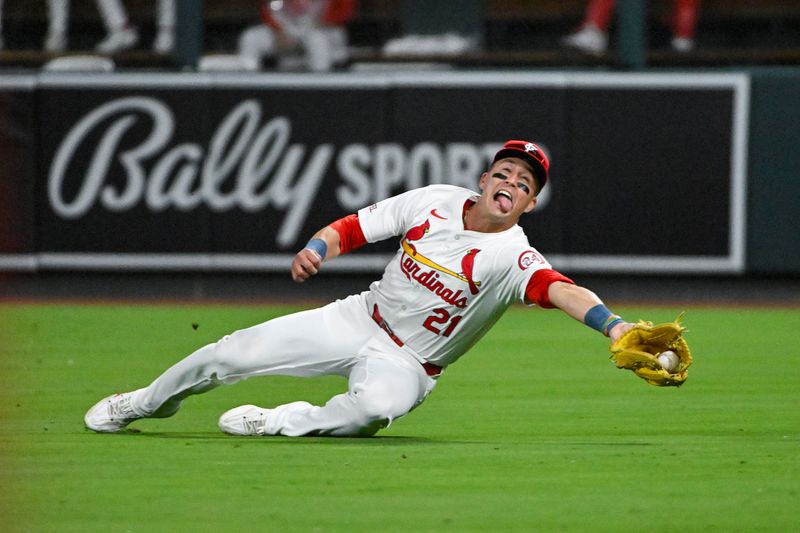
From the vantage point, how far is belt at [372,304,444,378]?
6750 mm

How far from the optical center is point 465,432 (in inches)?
283

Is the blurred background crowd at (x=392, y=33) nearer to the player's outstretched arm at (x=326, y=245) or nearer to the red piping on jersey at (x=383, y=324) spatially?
the player's outstretched arm at (x=326, y=245)

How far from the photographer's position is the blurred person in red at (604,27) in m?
14.0

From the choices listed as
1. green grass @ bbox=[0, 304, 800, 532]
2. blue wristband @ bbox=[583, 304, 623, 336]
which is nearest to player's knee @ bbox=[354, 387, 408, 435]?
green grass @ bbox=[0, 304, 800, 532]

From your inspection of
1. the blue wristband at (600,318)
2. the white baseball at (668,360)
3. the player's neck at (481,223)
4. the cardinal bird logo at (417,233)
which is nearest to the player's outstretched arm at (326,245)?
the cardinal bird logo at (417,233)

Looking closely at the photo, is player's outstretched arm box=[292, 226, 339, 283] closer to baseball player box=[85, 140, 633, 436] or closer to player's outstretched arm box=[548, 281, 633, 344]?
baseball player box=[85, 140, 633, 436]

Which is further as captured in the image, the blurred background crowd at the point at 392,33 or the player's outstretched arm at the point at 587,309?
the blurred background crowd at the point at 392,33

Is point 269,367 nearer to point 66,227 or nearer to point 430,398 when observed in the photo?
point 430,398

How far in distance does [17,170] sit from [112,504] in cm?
942

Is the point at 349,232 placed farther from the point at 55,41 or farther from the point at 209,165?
the point at 55,41

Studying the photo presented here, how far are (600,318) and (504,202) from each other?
83cm

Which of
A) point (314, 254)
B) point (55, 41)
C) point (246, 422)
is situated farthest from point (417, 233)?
point (55, 41)

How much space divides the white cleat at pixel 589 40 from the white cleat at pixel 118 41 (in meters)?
4.15

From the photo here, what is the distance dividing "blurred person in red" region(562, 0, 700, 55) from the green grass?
429 centimetres
